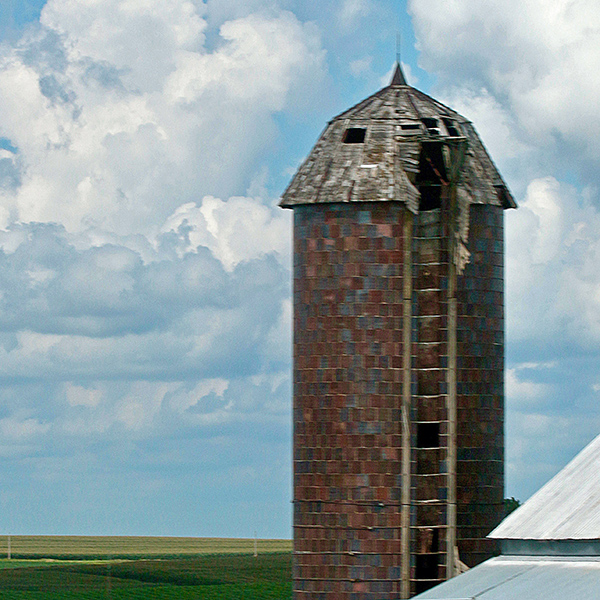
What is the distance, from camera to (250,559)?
14288 cm

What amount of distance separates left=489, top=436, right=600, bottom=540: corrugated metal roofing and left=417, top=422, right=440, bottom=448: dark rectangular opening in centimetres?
565

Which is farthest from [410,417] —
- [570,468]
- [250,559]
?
[250,559]

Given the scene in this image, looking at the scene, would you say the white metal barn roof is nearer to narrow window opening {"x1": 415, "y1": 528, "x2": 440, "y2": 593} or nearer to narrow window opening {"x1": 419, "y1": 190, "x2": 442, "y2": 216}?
narrow window opening {"x1": 415, "y1": 528, "x2": 440, "y2": 593}

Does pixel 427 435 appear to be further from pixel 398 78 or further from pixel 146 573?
pixel 146 573

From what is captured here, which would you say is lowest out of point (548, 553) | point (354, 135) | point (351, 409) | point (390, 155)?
point (548, 553)

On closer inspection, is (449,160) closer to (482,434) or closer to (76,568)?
(482,434)

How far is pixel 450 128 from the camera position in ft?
144

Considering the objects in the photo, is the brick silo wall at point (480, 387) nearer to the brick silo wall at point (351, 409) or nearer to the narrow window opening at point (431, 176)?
the narrow window opening at point (431, 176)

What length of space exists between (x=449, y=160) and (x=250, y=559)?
10517 cm

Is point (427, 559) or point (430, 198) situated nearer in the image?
point (427, 559)

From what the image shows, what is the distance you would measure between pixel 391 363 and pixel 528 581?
34.4 ft

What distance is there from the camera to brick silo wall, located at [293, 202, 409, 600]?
135ft

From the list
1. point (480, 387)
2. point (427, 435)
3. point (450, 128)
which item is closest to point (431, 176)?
point (450, 128)

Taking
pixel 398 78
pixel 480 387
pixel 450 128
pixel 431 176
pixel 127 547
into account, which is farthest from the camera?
pixel 127 547
